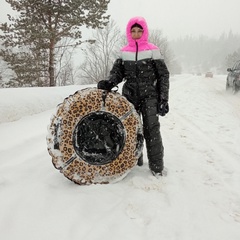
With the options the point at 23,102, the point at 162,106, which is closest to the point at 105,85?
the point at 162,106

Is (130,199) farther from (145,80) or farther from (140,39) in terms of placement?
(140,39)

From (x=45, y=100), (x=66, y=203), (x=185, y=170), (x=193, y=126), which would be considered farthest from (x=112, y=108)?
(x=45, y=100)

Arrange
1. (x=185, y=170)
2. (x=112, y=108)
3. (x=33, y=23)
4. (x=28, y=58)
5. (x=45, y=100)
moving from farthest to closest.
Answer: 1. (x=28, y=58)
2. (x=33, y=23)
3. (x=45, y=100)
4. (x=185, y=170)
5. (x=112, y=108)

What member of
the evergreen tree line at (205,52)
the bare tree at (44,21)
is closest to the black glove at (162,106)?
the bare tree at (44,21)

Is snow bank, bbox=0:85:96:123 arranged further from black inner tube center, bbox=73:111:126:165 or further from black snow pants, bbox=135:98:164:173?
black snow pants, bbox=135:98:164:173

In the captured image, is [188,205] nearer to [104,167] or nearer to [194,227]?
[194,227]

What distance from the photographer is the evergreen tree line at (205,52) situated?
12430cm

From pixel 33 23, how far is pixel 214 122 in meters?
11.0

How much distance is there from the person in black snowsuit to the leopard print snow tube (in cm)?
27

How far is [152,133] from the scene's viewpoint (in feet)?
10.7

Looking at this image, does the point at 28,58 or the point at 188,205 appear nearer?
the point at 188,205

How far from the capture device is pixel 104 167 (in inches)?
117

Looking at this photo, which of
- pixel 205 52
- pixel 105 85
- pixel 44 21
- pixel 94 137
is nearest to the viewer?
pixel 94 137

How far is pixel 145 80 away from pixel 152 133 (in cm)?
67
